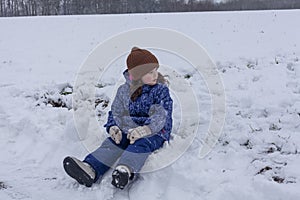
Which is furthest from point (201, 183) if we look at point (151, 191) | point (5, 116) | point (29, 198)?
point (5, 116)

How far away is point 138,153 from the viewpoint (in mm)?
2971

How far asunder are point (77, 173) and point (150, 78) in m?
1.11

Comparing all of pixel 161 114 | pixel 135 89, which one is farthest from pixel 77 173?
pixel 135 89

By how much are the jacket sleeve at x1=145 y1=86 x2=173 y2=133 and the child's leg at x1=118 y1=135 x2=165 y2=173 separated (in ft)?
0.36

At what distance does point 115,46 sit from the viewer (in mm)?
8125

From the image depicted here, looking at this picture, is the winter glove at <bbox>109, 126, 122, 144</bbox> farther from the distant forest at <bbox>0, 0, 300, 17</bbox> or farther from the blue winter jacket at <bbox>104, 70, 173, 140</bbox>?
the distant forest at <bbox>0, 0, 300, 17</bbox>

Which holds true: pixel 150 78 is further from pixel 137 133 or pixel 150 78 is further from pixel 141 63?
pixel 137 133

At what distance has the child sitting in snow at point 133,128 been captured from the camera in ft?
9.50

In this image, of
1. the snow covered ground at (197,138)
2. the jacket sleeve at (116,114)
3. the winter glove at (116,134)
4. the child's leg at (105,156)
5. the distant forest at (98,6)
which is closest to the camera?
the snow covered ground at (197,138)

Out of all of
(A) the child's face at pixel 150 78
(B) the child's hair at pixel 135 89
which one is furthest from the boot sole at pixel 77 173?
(A) the child's face at pixel 150 78

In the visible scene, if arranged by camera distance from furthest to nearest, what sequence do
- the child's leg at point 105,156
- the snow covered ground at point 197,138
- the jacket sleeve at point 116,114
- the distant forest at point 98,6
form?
1. the distant forest at point 98,6
2. the jacket sleeve at point 116,114
3. the child's leg at point 105,156
4. the snow covered ground at point 197,138

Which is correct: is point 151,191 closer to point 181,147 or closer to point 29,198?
point 181,147

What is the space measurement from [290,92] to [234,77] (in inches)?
40.0

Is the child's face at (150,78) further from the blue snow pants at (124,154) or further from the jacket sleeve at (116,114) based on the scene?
the blue snow pants at (124,154)
